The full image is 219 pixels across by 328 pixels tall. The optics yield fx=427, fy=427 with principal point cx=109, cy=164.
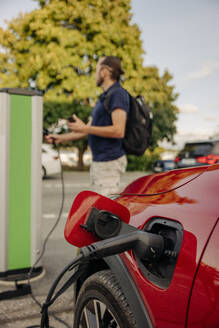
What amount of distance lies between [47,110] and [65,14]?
617 cm

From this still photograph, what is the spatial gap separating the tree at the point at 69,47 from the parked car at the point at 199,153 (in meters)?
12.4

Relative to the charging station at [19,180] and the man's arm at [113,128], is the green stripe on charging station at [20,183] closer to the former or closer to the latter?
the charging station at [19,180]

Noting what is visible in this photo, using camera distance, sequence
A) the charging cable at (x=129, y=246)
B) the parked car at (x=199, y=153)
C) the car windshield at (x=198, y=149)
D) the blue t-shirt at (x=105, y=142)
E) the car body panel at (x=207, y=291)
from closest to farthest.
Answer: the car body panel at (x=207, y=291), the charging cable at (x=129, y=246), the blue t-shirt at (x=105, y=142), the parked car at (x=199, y=153), the car windshield at (x=198, y=149)

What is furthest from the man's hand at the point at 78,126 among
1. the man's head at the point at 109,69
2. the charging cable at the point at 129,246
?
the charging cable at the point at 129,246

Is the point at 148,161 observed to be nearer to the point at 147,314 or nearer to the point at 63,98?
the point at 63,98

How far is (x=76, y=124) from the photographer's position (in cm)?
329

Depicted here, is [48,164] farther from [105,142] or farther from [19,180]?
[105,142]

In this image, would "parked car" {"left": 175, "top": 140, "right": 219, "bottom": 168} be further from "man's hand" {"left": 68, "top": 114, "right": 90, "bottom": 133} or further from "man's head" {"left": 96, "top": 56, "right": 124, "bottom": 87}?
"man's hand" {"left": 68, "top": 114, "right": 90, "bottom": 133}

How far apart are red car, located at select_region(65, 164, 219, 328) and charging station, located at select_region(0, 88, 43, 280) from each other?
68.0 inches

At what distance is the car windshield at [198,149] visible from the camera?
12.3 metres

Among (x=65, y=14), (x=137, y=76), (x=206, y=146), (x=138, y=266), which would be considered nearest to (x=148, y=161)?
(x=137, y=76)

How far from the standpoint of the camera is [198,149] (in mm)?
12641

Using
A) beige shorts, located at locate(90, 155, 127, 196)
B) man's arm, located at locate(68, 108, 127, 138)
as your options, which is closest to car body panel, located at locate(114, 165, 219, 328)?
man's arm, located at locate(68, 108, 127, 138)

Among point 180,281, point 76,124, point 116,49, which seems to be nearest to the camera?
point 180,281
